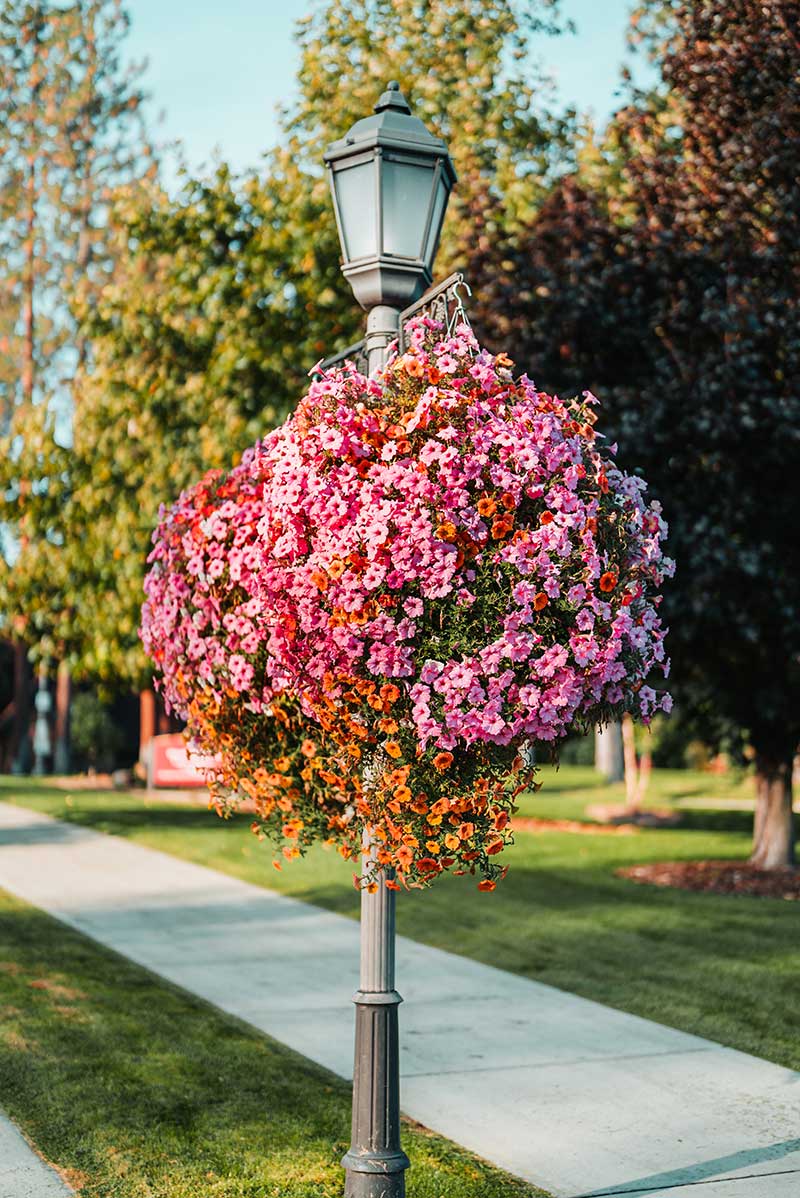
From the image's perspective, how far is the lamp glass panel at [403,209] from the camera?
17.9 feet

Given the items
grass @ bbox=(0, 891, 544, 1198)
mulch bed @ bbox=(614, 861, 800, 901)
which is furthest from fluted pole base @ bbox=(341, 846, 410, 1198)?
mulch bed @ bbox=(614, 861, 800, 901)

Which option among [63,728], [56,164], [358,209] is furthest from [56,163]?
[358,209]

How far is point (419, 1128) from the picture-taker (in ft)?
20.0

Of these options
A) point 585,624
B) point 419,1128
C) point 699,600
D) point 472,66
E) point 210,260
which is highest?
point 472,66

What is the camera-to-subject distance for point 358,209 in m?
5.54

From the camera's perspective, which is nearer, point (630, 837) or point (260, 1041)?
point (260, 1041)

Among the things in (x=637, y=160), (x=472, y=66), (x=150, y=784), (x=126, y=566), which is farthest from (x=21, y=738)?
(x=637, y=160)

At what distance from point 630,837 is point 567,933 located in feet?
24.9

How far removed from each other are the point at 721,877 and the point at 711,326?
18.1 ft

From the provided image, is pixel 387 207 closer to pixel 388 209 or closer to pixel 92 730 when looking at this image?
pixel 388 209

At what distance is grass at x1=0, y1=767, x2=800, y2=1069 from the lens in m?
8.63

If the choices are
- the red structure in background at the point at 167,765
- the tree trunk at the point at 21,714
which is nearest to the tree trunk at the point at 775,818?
the red structure in background at the point at 167,765

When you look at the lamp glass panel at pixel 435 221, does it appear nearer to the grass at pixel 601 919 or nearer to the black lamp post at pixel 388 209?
the black lamp post at pixel 388 209

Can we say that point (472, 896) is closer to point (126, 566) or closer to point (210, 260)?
point (126, 566)
